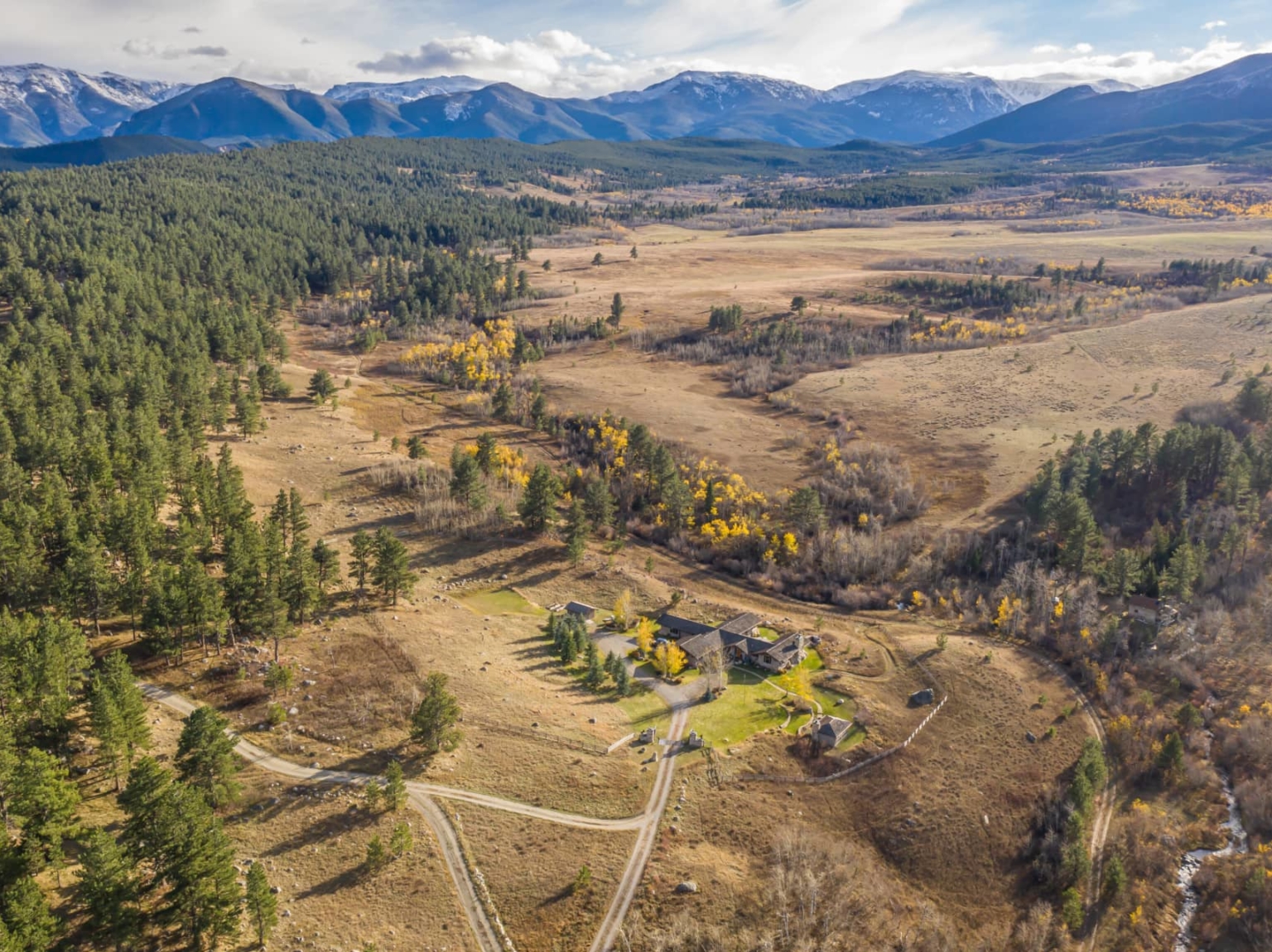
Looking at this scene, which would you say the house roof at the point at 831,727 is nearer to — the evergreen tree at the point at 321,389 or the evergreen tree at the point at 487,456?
the evergreen tree at the point at 487,456

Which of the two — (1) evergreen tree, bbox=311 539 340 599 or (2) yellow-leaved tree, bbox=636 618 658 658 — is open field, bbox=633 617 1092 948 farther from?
(1) evergreen tree, bbox=311 539 340 599

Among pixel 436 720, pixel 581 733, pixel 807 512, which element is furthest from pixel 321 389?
pixel 581 733

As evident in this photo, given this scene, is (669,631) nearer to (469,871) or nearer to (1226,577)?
(469,871)

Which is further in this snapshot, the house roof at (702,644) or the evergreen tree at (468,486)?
the evergreen tree at (468,486)

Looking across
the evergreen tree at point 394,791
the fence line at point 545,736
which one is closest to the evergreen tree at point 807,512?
the fence line at point 545,736

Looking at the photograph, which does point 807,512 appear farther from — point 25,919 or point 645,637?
point 25,919

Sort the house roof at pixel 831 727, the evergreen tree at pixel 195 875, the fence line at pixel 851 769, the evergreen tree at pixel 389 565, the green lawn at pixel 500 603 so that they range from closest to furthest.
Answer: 1. the evergreen tree at pixel 195 875
2. the fence line at pixel 851 769
3. the house roof at pixel 831 727
4. the evergreen tree at pixel 389 565
5. the green lawn at pixel 500 603

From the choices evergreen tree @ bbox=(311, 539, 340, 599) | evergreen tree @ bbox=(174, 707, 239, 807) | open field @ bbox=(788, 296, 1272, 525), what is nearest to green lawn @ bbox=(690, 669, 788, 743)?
evergreen tree @ bbox=(174, 707, 239, 807)
